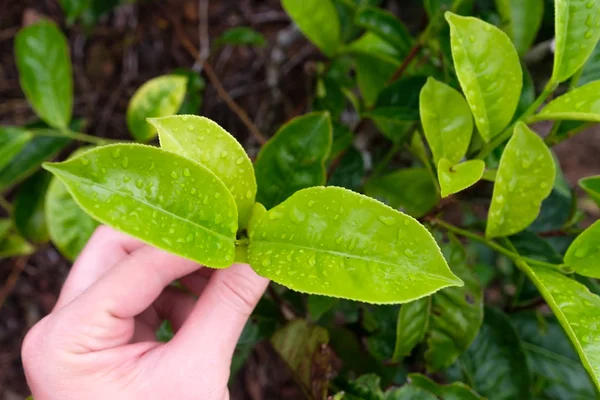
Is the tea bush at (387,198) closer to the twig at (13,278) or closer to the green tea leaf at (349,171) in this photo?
the green tea leaf at (349,171)

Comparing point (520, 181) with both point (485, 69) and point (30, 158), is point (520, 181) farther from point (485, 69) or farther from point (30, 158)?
point (30, 158)

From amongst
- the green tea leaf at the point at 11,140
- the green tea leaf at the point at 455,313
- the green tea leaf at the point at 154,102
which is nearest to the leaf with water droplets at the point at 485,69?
the green tea leaf at the point at 455,313

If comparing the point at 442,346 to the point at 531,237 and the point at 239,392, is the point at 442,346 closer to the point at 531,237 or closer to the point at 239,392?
the point at 531,237

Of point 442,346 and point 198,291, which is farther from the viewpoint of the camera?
point 198,291

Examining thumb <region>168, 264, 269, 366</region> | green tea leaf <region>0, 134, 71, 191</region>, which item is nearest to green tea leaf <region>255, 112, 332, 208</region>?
thumb <region>168, 264, 269, 366</region>

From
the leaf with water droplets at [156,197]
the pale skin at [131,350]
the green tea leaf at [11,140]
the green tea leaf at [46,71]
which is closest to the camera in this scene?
the leaf with water droplets at [156,197]

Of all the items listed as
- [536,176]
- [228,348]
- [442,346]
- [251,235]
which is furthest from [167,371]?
[536,176]

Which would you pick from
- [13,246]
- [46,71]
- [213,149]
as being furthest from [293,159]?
[13,246]
